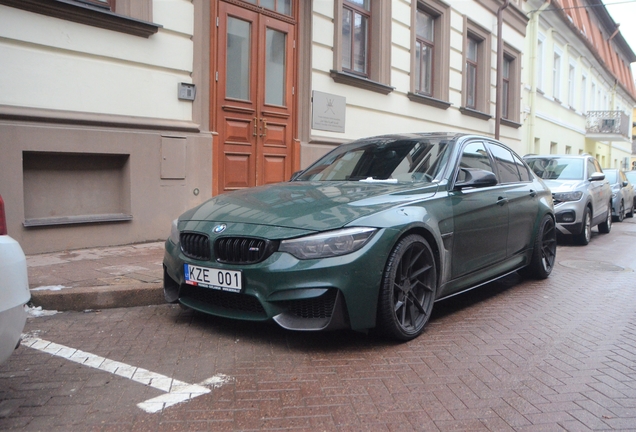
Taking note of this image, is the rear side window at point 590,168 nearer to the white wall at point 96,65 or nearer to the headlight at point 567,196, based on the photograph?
the headlight at point 567,196

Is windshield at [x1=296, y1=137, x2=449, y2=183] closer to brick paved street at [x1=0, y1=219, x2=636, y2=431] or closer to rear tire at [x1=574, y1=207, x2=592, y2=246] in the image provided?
brick paved street at [x1=0, y1=219, x2=636, y2=431]

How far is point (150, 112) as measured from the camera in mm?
7543

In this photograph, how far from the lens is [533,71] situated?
70.0 ft

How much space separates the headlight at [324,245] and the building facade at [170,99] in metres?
3.92

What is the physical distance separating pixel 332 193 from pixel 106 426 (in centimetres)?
229

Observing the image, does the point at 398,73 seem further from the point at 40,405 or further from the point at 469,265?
the point at 40,405

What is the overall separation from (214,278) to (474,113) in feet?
45.2

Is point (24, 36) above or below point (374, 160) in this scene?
above

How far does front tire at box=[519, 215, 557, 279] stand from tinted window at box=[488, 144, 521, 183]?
0.64m

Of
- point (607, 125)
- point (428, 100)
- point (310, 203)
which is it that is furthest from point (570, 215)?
point (607, 125)

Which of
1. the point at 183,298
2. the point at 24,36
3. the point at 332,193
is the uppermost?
the point at 24,36

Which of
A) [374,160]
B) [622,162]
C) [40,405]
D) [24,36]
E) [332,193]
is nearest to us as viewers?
[40,405]

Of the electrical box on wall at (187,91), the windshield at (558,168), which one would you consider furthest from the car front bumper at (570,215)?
the electrical box on wall at (187,91)

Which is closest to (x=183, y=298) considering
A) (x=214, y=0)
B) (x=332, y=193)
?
(x=332, y=193)
